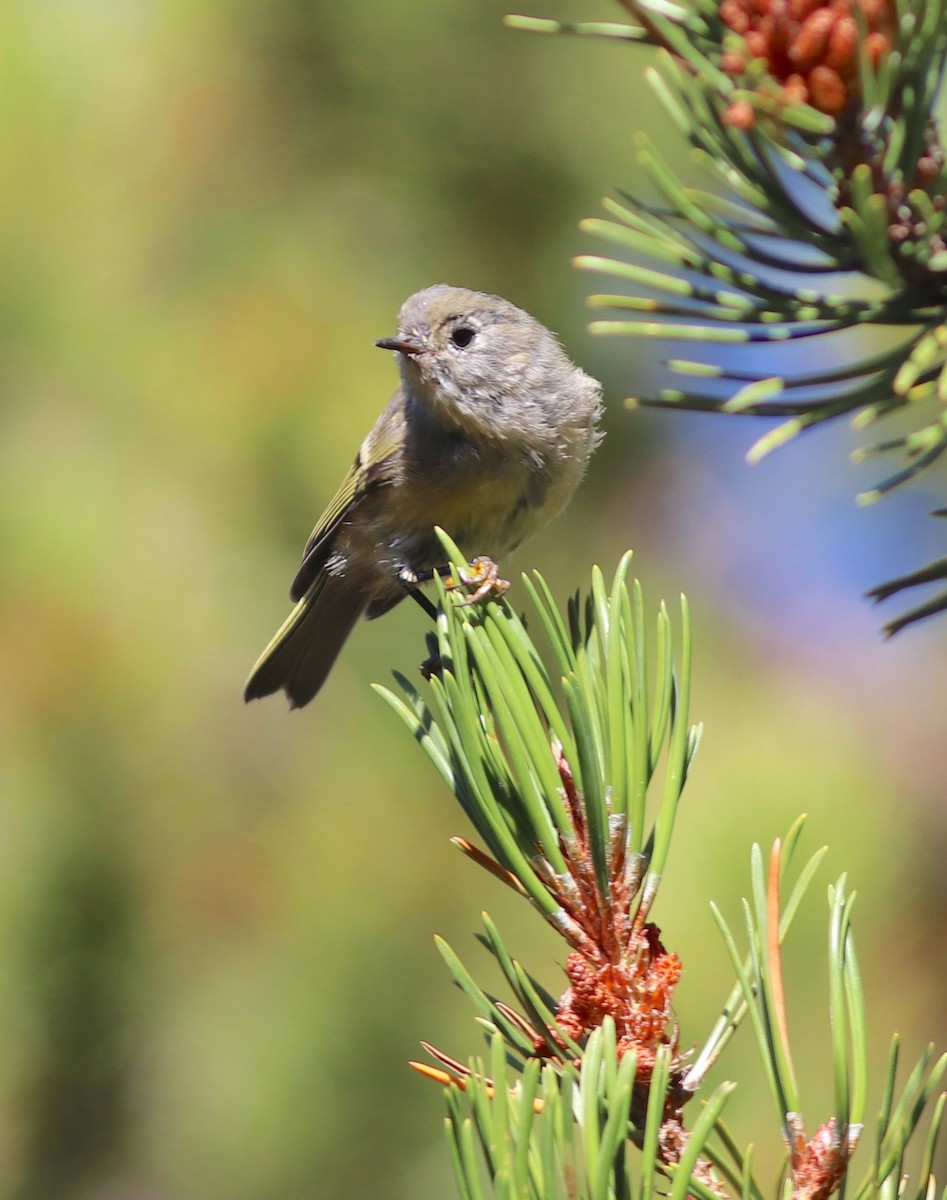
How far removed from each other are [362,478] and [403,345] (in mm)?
310

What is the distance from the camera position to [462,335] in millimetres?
2598

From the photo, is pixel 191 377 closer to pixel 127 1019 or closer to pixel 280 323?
pixel 280 323

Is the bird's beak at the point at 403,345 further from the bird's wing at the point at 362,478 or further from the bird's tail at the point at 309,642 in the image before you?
the bird's tail at the point at 309,642

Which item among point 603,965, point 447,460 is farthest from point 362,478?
point 603,965

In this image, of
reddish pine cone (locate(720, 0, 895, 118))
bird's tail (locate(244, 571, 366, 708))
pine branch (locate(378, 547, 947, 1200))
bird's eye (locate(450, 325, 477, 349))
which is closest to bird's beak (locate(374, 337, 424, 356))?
bird's eye (locate(450, 325, 477, 349))

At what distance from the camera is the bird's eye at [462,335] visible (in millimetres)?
2574

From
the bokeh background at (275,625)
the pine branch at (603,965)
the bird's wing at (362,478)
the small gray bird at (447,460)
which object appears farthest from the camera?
the bird's wing at (362,478)

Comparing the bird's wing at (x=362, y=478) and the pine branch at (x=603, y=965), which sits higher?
the bird's wing at (x=362, y=478)

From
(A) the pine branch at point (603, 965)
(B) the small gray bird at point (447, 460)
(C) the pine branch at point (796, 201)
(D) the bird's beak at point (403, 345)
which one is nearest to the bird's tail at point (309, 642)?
(B) the small gray bird at point (447, 460)

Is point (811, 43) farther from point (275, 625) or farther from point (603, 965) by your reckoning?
point (275, 625)

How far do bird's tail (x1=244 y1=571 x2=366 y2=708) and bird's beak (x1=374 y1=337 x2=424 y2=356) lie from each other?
0.55 meters

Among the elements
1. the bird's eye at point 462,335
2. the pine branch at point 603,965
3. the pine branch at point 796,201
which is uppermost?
the bird's eye at point 462,335

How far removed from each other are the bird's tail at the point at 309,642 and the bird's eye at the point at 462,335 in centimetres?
58

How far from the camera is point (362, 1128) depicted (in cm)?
219
